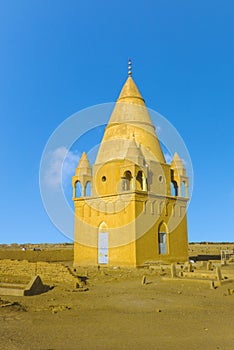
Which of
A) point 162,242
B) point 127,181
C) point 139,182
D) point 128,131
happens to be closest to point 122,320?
point 162,242

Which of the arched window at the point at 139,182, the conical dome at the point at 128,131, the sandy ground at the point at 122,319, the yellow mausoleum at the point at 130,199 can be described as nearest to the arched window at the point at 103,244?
the yellow mausoleum at the point at 130,199

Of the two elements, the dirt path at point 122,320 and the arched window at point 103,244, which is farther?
the arched window at point 103,244

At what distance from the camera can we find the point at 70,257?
37.4m

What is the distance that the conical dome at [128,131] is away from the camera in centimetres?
2341

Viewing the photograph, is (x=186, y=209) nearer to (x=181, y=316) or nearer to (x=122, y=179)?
(x=122, y=179)

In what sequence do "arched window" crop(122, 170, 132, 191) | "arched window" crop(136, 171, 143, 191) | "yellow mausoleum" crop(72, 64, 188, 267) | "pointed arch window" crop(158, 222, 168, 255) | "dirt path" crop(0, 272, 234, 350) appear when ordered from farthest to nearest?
"arched window" crop(136, 171, 143, 191) → "pointed arch window" crop(158, 222, 168, 255) → "arched window" crop(122, 170, 132, 191) → "yellow mausoleum" crop(72, 64, 188, 267) → "dirt path" crop(0, 272, 234, 350)

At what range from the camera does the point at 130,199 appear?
2080 centimetres

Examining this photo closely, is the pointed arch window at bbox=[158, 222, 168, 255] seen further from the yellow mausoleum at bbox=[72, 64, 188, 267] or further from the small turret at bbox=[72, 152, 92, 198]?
the small turret at bbox=[72, 152, 92, 198]

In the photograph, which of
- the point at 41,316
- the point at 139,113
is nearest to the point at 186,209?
the point at 139,113

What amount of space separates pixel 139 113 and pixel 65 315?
59.3ft

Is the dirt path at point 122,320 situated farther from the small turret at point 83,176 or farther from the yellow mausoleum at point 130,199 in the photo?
the small turret at point 83,176

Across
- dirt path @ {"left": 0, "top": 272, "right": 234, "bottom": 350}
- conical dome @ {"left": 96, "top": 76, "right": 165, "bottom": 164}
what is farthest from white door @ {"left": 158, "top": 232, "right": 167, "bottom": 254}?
dirt path @ {"left": 0, "top": 272, "right": 234, "bottom": 350}

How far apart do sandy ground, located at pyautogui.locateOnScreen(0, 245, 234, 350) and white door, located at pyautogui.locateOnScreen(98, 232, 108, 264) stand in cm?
872

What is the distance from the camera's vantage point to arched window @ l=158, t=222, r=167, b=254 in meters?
22.3
